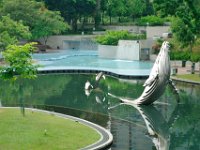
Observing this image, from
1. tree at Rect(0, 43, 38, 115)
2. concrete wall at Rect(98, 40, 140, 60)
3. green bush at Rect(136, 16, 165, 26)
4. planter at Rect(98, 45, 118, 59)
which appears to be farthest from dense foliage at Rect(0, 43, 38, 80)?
green bush at Rect(136, 16, 165, 26)

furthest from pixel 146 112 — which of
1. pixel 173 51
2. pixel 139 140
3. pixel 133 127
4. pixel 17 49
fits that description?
pixel 173 51

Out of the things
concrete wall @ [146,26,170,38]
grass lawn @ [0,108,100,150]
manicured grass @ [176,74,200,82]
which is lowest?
manicured grass @ [176,74,200,82]

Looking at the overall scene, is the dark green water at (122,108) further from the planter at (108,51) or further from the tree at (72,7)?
the tree at (72,7)

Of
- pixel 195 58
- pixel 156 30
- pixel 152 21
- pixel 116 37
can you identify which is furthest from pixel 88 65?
pixel 152 21

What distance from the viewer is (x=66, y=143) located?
19938mm

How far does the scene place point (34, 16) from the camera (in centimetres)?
6475

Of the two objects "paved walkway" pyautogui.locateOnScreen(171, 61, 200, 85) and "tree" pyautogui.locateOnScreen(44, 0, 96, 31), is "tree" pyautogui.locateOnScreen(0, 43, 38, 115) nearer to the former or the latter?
"paved walkway" pyautogui.locateOnScreen(171, 61, 200, 85)

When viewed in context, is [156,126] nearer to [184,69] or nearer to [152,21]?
[184,69]

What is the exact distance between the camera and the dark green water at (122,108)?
2302 centimetres

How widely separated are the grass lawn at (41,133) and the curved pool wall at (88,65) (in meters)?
19.3

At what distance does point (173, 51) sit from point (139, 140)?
32.9 m

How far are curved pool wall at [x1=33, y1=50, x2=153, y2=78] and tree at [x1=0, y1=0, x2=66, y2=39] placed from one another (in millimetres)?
3578

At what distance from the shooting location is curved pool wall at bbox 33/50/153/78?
152 ft

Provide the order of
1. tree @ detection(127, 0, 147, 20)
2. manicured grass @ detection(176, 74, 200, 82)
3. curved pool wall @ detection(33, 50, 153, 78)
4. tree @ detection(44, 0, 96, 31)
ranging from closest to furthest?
manicured grass @ detection(176, 74, 200, 82)
curved pool wall @ detection(33, 50, 153, 78)
tree @ detection(44, 0, 96, 31)
tree @ detection(127, 0, 147, 20)
